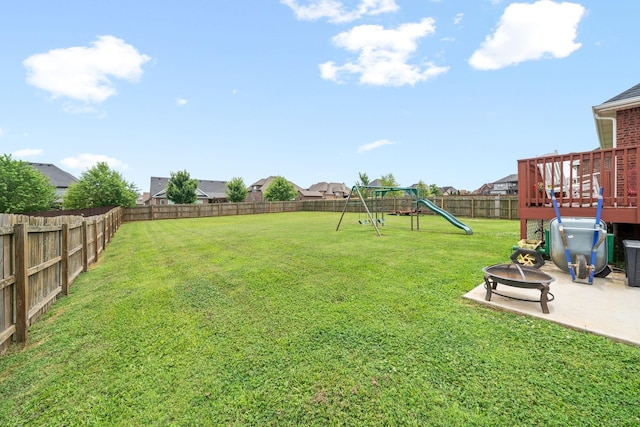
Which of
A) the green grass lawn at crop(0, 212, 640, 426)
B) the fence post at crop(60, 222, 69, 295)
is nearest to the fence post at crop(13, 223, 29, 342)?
the green grass lawn at crop(0, 212, 640, 426)

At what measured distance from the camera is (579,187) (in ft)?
16.3

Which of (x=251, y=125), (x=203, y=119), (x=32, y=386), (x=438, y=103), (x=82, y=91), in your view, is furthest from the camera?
(x=251, y=125)

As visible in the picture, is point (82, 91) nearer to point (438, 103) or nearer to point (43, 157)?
point (438, 103)

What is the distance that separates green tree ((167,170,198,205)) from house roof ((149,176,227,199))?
707cm

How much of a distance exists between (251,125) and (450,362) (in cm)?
2894

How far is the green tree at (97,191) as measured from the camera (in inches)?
863

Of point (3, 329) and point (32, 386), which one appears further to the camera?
point (3, 329)

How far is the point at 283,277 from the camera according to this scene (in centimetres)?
477

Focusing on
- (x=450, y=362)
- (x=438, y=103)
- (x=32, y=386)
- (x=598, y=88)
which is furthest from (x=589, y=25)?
(x=32, y=386)

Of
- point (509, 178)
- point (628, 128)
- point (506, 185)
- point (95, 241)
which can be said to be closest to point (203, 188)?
point (95, 241)

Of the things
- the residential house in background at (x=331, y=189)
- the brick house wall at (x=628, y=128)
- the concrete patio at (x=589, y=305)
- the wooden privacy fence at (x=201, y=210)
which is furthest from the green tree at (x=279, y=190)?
the concrete patio at (x=589, y=305)

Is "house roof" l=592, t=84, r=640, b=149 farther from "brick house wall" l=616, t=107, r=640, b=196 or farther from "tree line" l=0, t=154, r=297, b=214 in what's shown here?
"tree line" l=0, t=154, r=297, b=214

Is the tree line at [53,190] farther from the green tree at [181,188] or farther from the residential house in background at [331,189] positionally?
the residential house in background at [331,189]

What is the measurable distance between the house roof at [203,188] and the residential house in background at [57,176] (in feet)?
32.6
